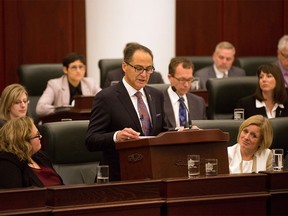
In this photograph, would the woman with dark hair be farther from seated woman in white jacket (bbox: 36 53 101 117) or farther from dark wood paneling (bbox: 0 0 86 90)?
dark wood paneling (bbox: 0 0 86 90)

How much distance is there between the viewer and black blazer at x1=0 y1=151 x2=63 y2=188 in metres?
4.62

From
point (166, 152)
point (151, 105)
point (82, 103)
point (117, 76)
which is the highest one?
point (117, 76)

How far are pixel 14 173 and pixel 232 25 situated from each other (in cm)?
645

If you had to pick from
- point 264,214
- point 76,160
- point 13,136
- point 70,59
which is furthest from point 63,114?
point 264,214

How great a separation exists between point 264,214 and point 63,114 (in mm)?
3403

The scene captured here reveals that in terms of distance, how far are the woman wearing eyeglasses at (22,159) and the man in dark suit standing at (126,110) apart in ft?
1.16

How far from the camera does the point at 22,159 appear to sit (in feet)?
15.7

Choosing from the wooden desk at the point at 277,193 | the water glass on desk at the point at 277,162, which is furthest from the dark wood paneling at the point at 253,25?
the wooden desk at the point at 277,193

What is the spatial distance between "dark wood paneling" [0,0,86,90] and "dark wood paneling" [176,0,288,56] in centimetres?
131

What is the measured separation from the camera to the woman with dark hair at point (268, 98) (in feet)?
23.4

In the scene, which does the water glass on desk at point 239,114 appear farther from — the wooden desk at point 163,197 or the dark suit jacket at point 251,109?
the wooden desk at point 163,197

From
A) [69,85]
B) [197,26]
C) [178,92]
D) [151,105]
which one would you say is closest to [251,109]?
[178,92]

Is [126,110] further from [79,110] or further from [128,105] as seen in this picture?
[79,110]

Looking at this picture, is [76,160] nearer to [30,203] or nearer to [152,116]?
[152,116]
